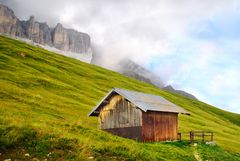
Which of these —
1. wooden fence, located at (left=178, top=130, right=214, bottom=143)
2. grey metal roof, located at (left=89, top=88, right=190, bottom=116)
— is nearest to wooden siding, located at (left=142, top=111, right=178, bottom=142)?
grey metal roof, located at (left=89, top=88, right=190, bottom=116)

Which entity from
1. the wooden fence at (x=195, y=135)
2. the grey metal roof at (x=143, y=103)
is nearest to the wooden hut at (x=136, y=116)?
the grey metal roof at (x=143, y=103)

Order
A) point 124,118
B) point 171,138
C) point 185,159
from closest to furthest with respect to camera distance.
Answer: point 185,159 < point 124,118 < point 171,138

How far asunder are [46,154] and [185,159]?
49.4 feet

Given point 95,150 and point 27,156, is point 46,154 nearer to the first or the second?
point 27,156

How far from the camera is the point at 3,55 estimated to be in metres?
110

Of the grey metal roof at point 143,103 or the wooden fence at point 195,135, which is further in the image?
the wooden fence at point 195,135

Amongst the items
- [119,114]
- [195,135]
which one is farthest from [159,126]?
[195,135]

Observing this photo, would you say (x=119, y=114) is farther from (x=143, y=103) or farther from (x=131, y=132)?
(x=143, y=103)

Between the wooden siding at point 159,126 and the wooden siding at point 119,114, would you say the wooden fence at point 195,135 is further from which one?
the wooden siding at point 119,114

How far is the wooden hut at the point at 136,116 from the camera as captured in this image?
42.9 m

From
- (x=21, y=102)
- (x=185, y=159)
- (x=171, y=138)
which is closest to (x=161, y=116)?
(x=171, y=138)

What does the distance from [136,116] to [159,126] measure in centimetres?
430

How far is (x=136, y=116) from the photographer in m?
43.1

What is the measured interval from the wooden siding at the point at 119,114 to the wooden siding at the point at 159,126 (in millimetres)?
1162
